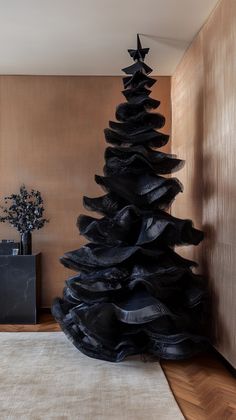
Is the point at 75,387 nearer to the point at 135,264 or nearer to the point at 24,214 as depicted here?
the point at 135,264

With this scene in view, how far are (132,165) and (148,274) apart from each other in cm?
86

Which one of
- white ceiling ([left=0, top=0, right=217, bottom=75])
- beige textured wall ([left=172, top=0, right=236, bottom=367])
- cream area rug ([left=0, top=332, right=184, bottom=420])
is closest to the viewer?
cream area rug ([left=0, top=332, right=184, bottom=420])

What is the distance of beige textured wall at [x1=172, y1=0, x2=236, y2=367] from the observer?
110 inches

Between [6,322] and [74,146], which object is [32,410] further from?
[74,146]

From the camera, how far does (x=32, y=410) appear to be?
224 centimetres

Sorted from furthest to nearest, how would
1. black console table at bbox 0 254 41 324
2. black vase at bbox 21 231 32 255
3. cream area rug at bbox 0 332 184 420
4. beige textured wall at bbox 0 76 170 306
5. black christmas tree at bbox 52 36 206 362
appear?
beige textured wall at bbox 0 76 170 306 → black vase at bbox 21 231 32 255 → black console table at bbox 0 254 41 324 → black christmas tree at bbox 52 36 206 362 → cream area rug at bbox 0 332 184 420

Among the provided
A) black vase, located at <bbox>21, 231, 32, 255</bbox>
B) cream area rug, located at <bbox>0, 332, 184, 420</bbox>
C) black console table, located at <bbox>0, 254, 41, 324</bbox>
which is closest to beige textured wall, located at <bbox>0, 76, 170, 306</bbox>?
black vase, located at <bbox>21, 231, 32, 255</bbox>

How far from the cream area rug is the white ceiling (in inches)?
100.0

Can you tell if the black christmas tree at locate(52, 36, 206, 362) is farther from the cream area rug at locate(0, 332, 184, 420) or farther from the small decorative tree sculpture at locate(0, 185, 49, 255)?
the small decorative tree sculpture at locate(0, 185, 49, 255)

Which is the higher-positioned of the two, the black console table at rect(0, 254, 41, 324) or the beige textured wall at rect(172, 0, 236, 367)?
the beige textured wall at rect(172, 0, 236, 367)

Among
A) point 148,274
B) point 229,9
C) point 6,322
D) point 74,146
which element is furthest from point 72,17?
point 6,322

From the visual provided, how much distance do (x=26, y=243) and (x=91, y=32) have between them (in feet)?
6.80

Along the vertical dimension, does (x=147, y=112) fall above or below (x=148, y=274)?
above

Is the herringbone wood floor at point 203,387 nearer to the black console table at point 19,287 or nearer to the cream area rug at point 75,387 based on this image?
→ the cream area rug at point 75,387
